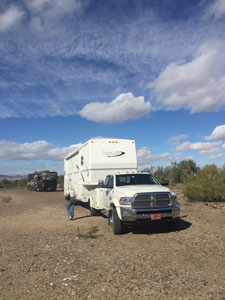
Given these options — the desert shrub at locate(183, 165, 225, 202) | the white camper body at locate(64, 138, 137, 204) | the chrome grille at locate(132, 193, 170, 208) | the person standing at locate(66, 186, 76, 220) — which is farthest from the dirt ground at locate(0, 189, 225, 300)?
the desert shrub at locate(183, 165, 225, 202)

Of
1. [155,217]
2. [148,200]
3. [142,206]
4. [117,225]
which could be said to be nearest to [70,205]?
[117,225]

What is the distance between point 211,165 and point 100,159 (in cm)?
781

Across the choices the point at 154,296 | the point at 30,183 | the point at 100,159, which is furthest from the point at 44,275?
the point at 30,183

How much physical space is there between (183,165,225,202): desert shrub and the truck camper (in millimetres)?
3772

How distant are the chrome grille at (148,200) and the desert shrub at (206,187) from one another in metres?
7.25

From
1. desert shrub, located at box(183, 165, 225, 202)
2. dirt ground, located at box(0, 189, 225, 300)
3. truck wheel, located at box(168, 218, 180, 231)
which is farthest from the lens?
desert shrub, located at box(183, 165, 225, 202)

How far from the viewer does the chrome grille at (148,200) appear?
8250mm

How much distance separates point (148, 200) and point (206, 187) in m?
7.75

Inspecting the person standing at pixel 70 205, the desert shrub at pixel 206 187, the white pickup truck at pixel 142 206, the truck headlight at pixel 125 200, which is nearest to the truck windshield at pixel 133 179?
the white pickup truck at pixel 142 206

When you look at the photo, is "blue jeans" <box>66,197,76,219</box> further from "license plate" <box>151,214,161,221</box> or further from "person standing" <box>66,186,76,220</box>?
"license plate" <box>151,214,161,221</box>

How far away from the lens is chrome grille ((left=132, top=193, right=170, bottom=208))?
27.1 feet

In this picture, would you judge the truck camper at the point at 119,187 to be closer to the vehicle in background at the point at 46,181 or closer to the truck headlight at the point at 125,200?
the truck headlight at the point at 125,200

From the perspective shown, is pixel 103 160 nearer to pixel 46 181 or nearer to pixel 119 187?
pixel 119 187

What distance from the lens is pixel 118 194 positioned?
8.94 m
